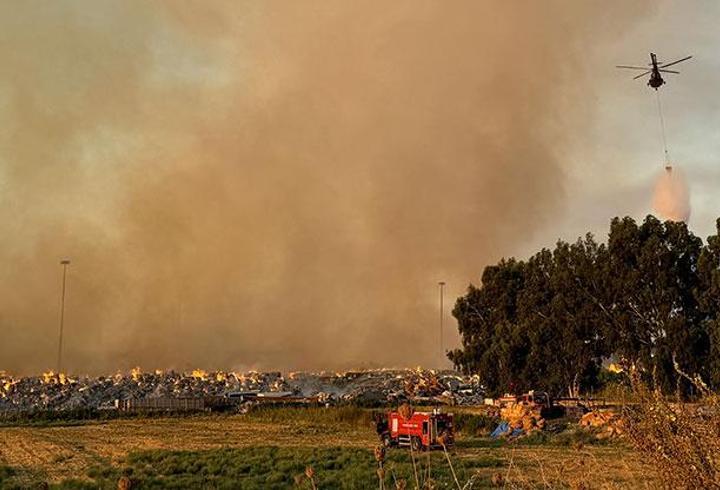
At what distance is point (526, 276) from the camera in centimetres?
6512

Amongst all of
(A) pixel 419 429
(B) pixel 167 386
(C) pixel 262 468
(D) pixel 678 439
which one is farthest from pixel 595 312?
(B) pixel 167 386

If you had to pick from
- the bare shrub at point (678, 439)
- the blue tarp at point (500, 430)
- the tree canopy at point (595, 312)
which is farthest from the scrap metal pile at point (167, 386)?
the bare shrub at point (678, 439)

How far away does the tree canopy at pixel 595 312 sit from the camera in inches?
1918

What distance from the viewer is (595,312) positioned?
182 feet

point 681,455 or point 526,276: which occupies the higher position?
point 526,276

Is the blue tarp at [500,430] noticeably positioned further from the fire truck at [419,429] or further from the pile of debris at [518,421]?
the fire truck at [419,429]

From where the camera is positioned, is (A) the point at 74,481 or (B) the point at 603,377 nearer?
(A) the point at 74,481

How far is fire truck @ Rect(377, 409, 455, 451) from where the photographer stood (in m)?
30.2

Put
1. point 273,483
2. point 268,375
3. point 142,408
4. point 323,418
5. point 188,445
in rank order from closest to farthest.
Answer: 1. point 273,483
2. point 188,445
3. point 323,418
4. point 142,408
5. point 268,375

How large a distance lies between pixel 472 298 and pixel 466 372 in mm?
6433

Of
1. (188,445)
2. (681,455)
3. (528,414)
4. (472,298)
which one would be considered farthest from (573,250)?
(681,455)

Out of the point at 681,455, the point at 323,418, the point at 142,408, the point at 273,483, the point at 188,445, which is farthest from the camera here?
the point at 142,408

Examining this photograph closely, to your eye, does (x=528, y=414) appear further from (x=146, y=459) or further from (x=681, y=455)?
(x=681, y=455)

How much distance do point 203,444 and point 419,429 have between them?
12.5 meters
